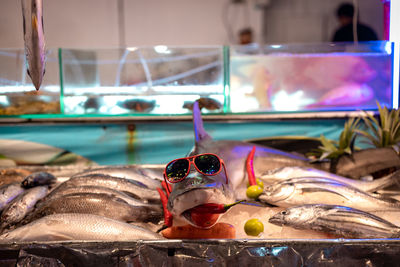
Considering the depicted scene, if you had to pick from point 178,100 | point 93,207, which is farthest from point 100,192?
point 178,100

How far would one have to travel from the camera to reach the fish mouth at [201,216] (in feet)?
4.77

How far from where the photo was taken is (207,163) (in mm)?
1695

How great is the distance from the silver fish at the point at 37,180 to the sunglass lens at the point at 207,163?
46.0 inches

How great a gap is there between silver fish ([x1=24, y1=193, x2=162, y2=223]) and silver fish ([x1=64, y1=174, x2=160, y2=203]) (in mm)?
194

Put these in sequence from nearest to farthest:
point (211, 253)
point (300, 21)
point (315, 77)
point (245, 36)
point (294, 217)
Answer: point (211, 253) < point (294, 217) < point (315, 77) < point (245, 36) < point (300, 21)

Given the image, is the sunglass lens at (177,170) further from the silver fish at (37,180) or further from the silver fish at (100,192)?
the silver fish at (37,180)

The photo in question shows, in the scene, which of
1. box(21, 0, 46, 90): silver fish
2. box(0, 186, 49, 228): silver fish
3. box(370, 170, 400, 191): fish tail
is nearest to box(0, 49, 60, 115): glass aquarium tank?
box(0, 186, 49, 228): silver fish

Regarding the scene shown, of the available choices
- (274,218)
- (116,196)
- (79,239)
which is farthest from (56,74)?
(274,218)

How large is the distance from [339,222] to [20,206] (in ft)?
5.25

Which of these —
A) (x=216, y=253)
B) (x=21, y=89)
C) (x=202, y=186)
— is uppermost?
(x=21, y=89)

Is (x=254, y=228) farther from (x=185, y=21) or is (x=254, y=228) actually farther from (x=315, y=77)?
(x=185, y=21)

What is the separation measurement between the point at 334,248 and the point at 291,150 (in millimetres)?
1961

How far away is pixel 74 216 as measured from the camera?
1529mm

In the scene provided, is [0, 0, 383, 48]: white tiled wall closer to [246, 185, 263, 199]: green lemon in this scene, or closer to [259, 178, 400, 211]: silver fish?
[246, 185, 263, 199]: green lemon
